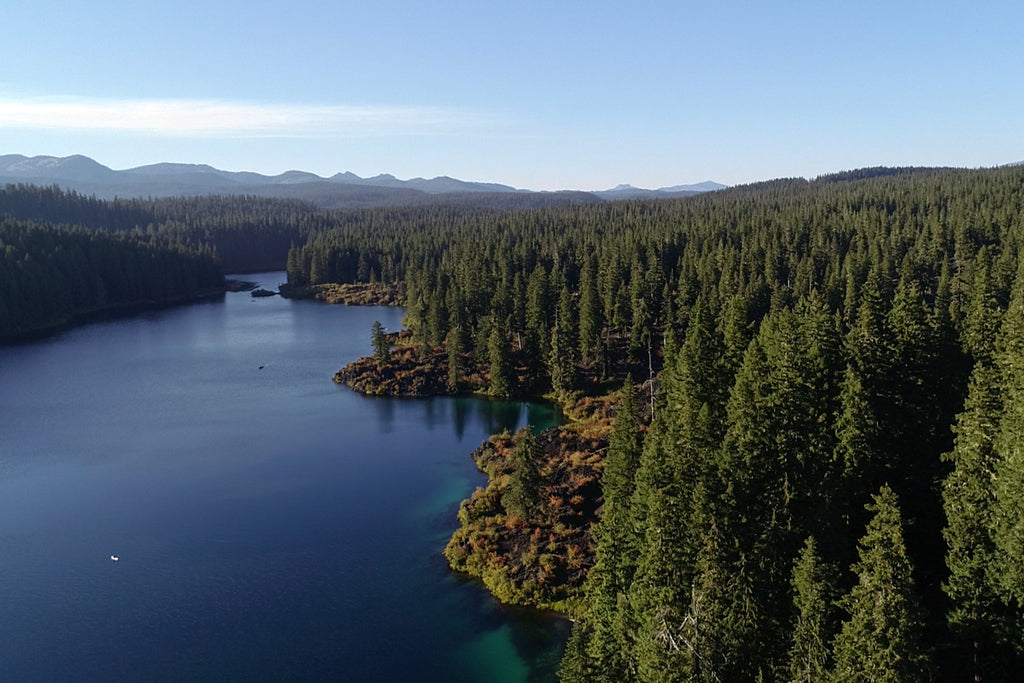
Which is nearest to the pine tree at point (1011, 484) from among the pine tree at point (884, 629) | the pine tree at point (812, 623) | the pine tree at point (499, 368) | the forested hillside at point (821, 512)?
the forested hillside at point (821, 512)

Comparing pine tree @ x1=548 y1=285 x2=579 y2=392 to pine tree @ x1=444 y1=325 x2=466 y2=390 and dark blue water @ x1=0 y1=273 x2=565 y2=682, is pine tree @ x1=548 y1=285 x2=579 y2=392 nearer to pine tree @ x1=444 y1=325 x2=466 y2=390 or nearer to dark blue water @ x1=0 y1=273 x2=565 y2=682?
dark blue water @ x1=0 y1=273 x2=565 y2=682

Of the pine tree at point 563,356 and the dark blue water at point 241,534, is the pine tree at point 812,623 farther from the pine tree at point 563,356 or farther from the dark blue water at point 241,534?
the pine tree at point 563,356

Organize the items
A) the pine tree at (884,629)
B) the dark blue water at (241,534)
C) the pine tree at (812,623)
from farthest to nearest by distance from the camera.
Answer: the dark blue water at (241,534) < the pine tree at (812,623) < the pine tree at (884,629)

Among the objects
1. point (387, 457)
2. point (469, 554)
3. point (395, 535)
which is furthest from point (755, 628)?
point (387, 457)

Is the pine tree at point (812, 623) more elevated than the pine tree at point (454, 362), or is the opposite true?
the pine tree at point (812, 623)

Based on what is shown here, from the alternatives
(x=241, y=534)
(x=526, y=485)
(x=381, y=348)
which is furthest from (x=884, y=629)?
(x=381, y=348)

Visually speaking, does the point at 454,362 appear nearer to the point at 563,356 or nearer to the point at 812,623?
the point at 563,356

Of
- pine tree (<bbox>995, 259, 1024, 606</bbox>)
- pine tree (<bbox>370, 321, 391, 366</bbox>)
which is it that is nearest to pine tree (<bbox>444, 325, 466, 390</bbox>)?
pine tree (<bbox>370, 321, 391, 366</bbox>)
